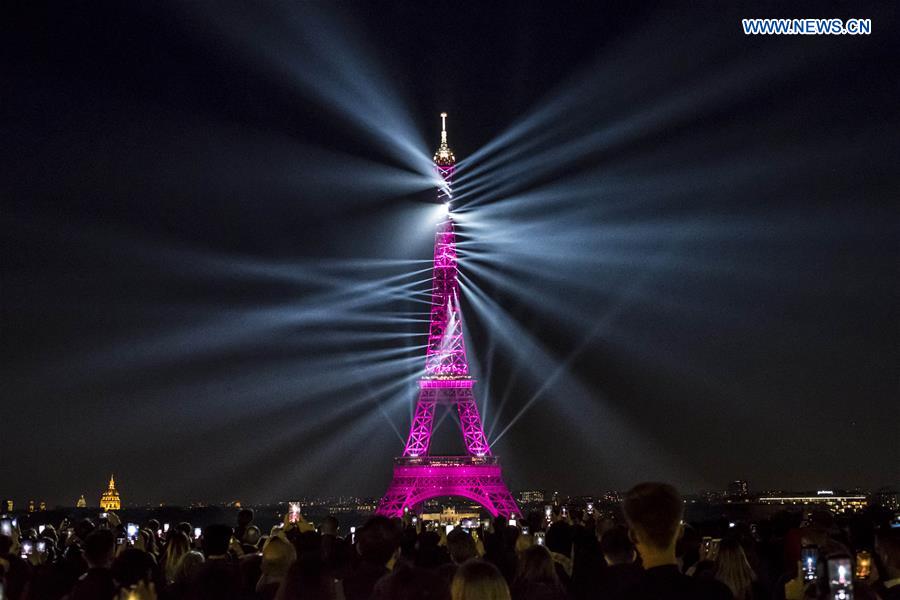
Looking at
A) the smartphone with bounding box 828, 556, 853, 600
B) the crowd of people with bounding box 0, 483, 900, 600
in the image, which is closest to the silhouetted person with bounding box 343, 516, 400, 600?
the crowd of people with bounding box 0, 483, 900, 600

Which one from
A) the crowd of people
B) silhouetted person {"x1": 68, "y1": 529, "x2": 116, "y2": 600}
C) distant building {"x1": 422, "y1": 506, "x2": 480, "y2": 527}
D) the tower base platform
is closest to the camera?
the crowd of people

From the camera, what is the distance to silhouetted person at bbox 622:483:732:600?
6.58m

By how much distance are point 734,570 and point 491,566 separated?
5.28 m

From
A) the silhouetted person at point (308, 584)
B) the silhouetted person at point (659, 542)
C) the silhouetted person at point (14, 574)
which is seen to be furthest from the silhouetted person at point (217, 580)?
the silhouetted person at point (659, 542)

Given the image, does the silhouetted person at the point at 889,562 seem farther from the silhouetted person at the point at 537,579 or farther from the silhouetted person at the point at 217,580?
the silhouetted person at the point at 217,580

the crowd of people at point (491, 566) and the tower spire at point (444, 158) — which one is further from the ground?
the tower spire at point (444, 158)

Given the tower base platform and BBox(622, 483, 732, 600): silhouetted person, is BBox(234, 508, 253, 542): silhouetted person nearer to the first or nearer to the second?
BBox(622, 483, 732, 600): silhouetted person

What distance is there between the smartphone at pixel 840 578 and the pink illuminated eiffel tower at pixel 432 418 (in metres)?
71.6

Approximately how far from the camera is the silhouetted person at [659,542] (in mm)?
6582

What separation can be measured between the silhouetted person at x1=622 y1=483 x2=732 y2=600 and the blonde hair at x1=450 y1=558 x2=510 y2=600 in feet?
2.76

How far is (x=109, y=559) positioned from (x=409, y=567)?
9.11 feet

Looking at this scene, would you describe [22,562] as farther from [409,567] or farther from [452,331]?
[452,331]

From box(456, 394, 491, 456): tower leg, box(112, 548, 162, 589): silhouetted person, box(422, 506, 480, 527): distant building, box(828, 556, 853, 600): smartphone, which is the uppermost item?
box(456, 394, 491, 456): tower leg

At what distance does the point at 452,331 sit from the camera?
84.9m
